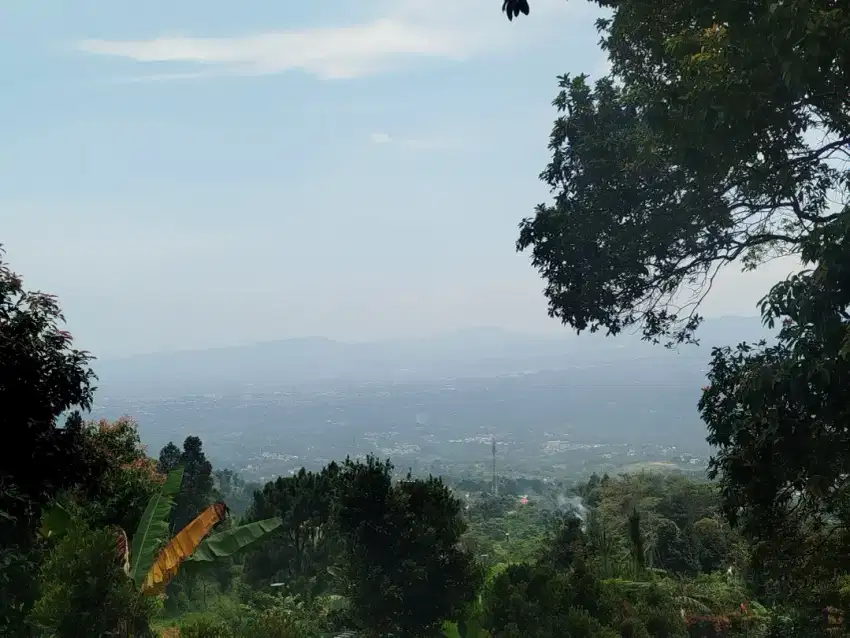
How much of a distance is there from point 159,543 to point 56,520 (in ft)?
3.83

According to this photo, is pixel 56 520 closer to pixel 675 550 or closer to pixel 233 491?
pixel 675 550

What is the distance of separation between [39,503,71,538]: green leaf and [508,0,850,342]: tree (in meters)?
6.05

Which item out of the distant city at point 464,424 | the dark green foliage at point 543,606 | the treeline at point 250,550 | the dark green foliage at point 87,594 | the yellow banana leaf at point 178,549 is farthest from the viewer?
the distant city at point 464,424

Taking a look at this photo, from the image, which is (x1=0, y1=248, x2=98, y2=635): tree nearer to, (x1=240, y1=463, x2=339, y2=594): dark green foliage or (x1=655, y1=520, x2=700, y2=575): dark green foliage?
(x1=240, y1=463, x2=339, y2=594): dark green foliage

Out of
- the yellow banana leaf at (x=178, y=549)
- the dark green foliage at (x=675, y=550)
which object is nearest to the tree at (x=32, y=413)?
the yellow banana leaf at (x=178, y=549)

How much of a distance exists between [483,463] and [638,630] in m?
93.0

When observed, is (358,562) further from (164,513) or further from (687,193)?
(687,193)

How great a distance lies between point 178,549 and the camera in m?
7.56

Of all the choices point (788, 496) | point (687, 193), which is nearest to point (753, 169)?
point (687, 193)

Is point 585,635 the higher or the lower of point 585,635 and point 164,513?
the lower

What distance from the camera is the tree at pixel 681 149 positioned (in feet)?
15.1

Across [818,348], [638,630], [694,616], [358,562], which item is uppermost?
[818,348]

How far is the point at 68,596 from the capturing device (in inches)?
231

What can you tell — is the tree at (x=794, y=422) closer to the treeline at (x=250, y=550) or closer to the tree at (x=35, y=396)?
the treeline at (x=250, y=550)
